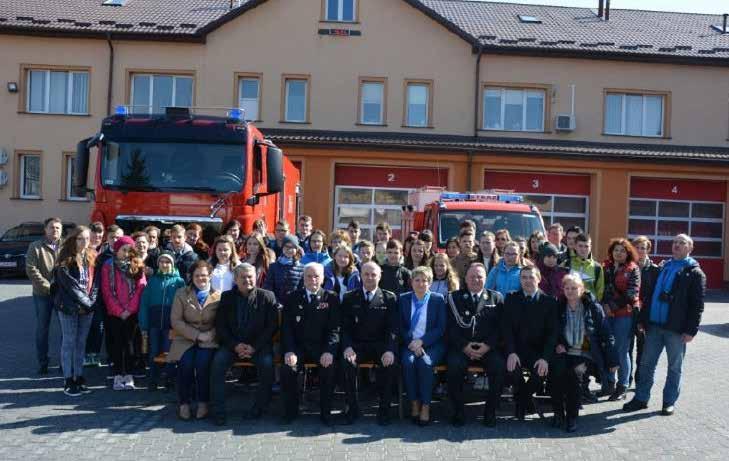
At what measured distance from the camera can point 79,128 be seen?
78.8 feet

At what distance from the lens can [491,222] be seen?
1265cm

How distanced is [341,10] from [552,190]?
8.65 metres

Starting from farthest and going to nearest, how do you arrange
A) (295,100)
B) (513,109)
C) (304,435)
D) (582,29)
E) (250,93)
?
1. (582,29)
2. (513,109)
3. (295,100)
4. (250,93)
5. (304,435)

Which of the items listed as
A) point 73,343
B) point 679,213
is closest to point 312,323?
point 73,343

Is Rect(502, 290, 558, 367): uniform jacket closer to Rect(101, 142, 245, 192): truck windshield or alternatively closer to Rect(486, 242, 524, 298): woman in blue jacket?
Rect(486, 242, 524, 298): woman in blue jacket

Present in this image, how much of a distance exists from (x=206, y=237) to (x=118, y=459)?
17.0ft

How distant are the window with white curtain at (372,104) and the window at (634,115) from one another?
7318 mm

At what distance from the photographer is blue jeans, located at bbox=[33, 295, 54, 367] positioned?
9.17 m

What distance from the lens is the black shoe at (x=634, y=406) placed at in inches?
317

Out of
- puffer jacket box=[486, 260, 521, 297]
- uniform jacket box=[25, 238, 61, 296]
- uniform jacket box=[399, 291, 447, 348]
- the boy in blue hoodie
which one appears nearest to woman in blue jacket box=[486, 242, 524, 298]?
puffer jacket box=[486, 260, 521, 297]

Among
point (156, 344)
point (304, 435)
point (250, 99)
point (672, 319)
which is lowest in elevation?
point (304, 435)

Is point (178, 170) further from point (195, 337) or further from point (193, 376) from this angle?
point (193, 376)

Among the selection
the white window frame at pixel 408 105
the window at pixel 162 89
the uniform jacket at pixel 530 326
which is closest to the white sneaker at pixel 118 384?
the uniform jacket at pixel 530 326

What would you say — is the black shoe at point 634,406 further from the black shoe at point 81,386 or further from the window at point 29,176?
the window at point 29,176
